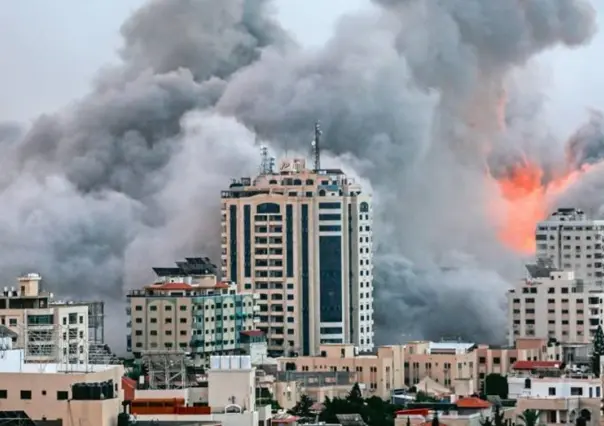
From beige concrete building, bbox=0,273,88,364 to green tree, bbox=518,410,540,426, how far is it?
499 inches

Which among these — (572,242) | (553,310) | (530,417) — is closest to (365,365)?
(553,310)

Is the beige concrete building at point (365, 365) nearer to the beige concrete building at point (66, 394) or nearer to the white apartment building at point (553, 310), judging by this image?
the white apartment building at point (553, 310)

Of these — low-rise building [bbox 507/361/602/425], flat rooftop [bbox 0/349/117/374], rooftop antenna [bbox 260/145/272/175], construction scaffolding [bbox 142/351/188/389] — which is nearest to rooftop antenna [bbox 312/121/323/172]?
rooftop antenna [bbox 260/145/272/175]

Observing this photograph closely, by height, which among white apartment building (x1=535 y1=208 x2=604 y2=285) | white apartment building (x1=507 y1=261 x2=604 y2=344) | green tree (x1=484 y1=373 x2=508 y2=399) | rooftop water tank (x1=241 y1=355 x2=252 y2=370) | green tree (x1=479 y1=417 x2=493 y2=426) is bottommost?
green tree (x1=479 y1=417 x2=493 y2=426)

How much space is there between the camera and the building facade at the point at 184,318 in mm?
80269

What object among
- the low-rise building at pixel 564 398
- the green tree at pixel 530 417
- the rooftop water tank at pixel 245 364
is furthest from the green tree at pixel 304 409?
the rooftop water tank at pixel 245 364

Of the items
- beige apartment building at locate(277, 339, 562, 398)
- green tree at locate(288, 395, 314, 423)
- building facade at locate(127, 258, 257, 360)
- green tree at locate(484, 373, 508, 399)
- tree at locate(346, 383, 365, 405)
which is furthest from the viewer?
building facade at locate(127, 258, 257, 360)

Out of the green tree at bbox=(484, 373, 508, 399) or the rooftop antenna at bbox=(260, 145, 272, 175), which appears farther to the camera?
the rooftop antenna at bbox=(260, 145, 272, 175)

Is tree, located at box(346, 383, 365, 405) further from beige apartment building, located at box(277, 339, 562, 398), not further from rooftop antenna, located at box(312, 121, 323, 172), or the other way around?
rooftop antenna, located at box(312, 121, 323, 172)

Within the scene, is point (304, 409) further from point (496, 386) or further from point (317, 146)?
point (317, 146)

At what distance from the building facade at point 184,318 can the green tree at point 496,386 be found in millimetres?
7855

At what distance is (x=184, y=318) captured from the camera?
8062 centimetres

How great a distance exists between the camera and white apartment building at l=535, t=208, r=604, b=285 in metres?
93.1

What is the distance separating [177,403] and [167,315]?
26.7 meters
